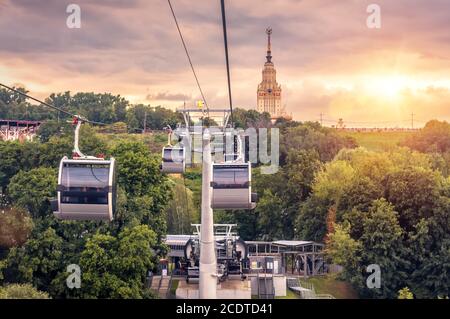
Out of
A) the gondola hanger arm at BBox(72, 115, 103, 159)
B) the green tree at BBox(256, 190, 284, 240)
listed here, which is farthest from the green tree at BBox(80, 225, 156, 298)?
the green tree at BBox(256, 190, 284, 240)

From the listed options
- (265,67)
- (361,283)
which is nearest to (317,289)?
(361,283)

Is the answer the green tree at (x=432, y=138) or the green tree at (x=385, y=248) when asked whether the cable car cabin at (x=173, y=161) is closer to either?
the green tree at (x=385, y=248)

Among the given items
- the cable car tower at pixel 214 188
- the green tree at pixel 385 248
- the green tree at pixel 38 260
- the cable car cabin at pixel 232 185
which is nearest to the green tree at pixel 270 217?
the green tree at pixel 385 248

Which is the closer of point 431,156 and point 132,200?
point 132,200

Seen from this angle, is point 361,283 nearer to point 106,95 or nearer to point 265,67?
point 106,95

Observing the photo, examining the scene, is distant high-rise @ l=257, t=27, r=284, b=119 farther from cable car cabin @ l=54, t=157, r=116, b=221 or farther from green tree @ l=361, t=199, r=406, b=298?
cable car cabin @ l=54, t=157, r=116, b=221
